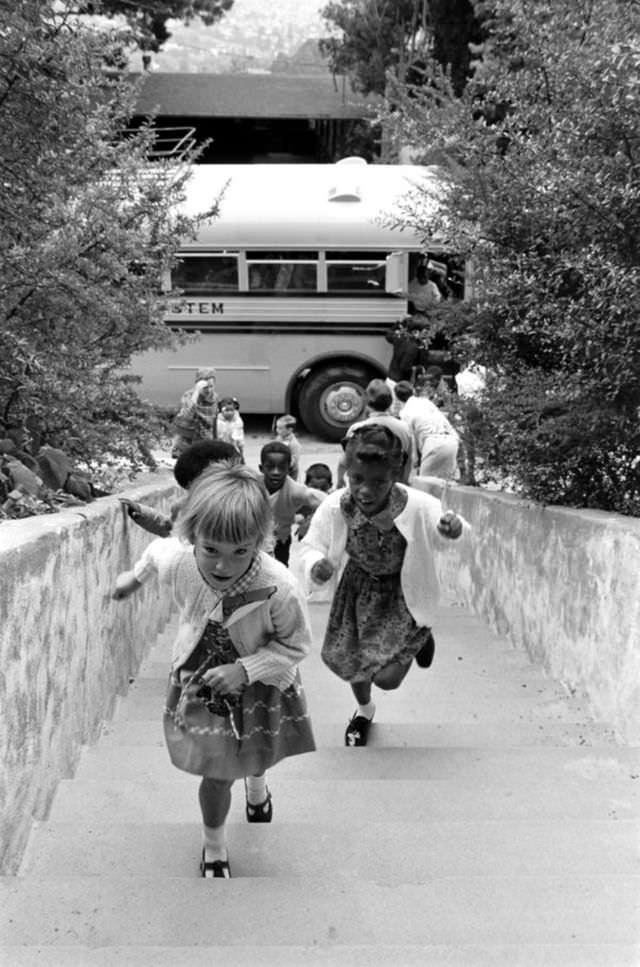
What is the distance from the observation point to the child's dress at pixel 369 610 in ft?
14.6

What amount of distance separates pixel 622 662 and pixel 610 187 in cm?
198

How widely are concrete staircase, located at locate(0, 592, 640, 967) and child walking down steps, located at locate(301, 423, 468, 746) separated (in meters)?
0.34

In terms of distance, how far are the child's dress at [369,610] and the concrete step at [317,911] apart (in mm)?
1647

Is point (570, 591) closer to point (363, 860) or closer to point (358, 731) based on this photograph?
point (358, 731)

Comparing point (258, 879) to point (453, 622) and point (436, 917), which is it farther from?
point (453, 622)

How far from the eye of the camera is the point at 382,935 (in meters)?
2.58

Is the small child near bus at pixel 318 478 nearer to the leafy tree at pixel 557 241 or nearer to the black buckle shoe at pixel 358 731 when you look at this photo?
the leafy tree at pixel 557 241

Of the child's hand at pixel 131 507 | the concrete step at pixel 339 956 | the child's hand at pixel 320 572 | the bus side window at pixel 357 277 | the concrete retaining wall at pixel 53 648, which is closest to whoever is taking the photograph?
the concrete step at pixel 339 956

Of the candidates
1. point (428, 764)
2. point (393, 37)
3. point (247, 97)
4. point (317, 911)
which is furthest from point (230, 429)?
point (247, 97)

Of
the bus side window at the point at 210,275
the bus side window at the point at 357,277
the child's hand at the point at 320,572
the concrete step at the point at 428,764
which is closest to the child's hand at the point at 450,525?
the child's hand at the point at 320,572

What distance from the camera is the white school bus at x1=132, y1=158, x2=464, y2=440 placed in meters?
13.8

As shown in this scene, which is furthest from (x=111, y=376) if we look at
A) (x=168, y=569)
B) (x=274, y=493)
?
(x=168, y=569)

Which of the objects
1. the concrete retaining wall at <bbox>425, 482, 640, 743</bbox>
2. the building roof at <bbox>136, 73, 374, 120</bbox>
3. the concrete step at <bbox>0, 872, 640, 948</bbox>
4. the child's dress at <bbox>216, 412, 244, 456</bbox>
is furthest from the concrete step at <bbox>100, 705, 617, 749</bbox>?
the building roof at <bbox>136, 73, 374, 120</bbox>

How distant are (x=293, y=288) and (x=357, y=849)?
1145 cm
